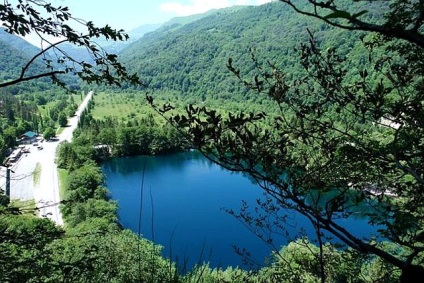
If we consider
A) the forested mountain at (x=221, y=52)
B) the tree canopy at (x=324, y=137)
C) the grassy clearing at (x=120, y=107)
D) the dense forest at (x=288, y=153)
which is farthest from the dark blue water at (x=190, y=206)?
the forested mountain at (x=221, y=52)

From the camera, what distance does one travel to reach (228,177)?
38.0m

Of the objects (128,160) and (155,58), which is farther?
(155,58)

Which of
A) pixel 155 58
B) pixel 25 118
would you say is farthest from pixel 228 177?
pixel 155 58

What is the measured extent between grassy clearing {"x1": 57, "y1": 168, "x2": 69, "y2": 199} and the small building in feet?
59.2

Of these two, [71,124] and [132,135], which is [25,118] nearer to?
[71,124]

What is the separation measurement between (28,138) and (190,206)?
124ft

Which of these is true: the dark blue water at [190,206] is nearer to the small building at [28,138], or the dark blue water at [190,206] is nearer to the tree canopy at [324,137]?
the tree canopy at [324,137]

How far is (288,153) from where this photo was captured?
2723mm

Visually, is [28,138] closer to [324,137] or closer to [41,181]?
[41,181]

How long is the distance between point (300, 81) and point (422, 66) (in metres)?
0.97

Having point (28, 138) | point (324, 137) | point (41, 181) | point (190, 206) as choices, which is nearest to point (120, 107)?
point (28, 138)

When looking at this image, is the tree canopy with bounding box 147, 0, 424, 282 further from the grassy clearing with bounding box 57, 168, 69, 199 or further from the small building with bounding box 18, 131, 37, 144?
the small building with bounding box 18, 131, 37, 144

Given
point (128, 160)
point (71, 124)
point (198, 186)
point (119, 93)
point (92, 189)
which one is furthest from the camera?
point (119, 93)

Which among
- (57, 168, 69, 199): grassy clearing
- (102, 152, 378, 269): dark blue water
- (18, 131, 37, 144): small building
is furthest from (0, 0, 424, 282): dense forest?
(102, 152, 378, 269): dark blue water
